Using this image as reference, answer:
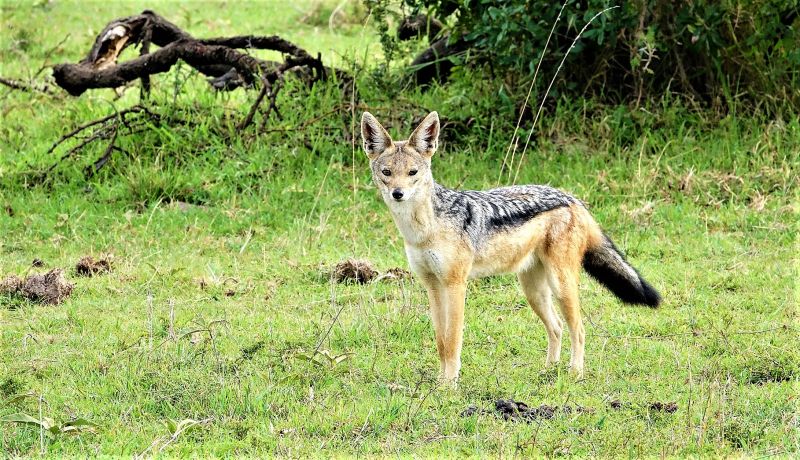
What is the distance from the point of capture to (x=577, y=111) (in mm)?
9797

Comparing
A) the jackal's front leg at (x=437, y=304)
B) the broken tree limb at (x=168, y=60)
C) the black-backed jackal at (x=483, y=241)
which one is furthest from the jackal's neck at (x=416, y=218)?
the broken tree limb at (x=168, y=60)

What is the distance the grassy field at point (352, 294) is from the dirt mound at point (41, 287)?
9 centimetres

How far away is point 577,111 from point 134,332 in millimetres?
4743

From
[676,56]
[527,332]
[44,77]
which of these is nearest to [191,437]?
[527,332]

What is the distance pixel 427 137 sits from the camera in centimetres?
610

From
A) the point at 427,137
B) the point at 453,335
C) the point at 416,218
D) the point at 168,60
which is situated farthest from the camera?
the point at 168,60

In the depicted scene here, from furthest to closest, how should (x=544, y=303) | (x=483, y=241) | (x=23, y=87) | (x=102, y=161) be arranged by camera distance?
(x=23, y=87) → (x=102, y=161) → (x=544, y=303) → (x=483, y=241)

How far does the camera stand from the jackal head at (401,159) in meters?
5.87

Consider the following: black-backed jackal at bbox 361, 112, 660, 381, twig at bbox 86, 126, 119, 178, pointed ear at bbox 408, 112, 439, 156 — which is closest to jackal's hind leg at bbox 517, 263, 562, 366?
black-backed jackal at bbox 361, 112, 660, 381

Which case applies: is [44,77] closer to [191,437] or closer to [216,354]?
[216,354]

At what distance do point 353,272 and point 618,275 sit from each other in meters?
2.04

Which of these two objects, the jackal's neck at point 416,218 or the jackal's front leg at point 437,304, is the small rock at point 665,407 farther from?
the jackal's neck at point 416,218

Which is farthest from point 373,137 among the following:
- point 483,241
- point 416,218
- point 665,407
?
point 665,407

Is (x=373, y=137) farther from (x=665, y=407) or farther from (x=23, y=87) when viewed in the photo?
(x=23, y=87)
